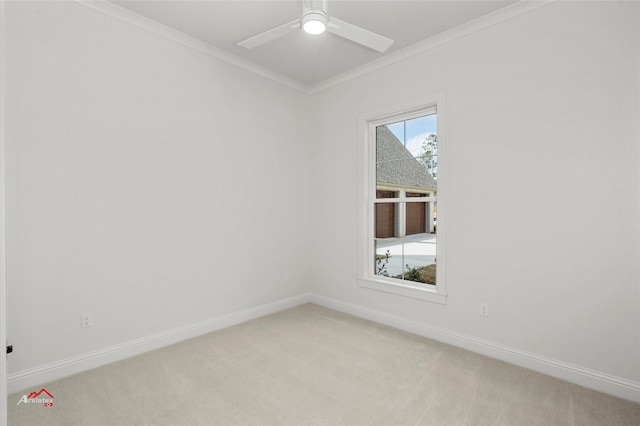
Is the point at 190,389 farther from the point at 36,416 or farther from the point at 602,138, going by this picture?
the point at 602,138

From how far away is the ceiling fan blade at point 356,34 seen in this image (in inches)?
83.3

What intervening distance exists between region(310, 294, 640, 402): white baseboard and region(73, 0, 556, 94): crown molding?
106 inches

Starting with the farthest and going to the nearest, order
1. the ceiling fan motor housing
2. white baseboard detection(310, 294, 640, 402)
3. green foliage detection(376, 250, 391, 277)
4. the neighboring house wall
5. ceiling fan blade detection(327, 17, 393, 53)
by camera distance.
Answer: green foliage detection(376, 250, 391, 277) < the neighboring house wall < white baseboard detection(310, 294, 640, 402) < ceiling fan blade detection(327, 17, 393, 53) < the ceiling fan motor housing

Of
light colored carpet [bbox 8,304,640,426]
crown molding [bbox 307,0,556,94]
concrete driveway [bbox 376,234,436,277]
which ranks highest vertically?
crown molding [bbox 307,0,556,94]

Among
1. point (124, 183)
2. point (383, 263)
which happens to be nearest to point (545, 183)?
point (383, 263)

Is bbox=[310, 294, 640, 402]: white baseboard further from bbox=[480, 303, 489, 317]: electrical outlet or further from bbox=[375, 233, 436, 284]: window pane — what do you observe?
bbox=[375, 233, 436, 284]: window pane

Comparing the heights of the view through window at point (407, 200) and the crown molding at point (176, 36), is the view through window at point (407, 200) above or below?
below

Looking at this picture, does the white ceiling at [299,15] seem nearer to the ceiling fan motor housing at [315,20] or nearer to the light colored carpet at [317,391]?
the ceiling fan motor housing at [315,20]

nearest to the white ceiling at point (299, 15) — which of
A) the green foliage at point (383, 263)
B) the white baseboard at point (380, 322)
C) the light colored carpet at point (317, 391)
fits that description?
the green foliage at point (383, 263)

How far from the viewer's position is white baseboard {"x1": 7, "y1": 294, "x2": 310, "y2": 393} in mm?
2297

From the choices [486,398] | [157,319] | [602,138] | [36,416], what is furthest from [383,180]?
[36,416]

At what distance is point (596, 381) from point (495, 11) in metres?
2.91

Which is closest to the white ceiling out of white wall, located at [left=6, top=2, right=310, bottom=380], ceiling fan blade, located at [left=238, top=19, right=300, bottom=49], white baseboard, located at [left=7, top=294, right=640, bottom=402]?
white wall, located at [left=6, top=2, right=310, bottom=380]

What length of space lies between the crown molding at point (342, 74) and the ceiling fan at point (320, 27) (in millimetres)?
1057
